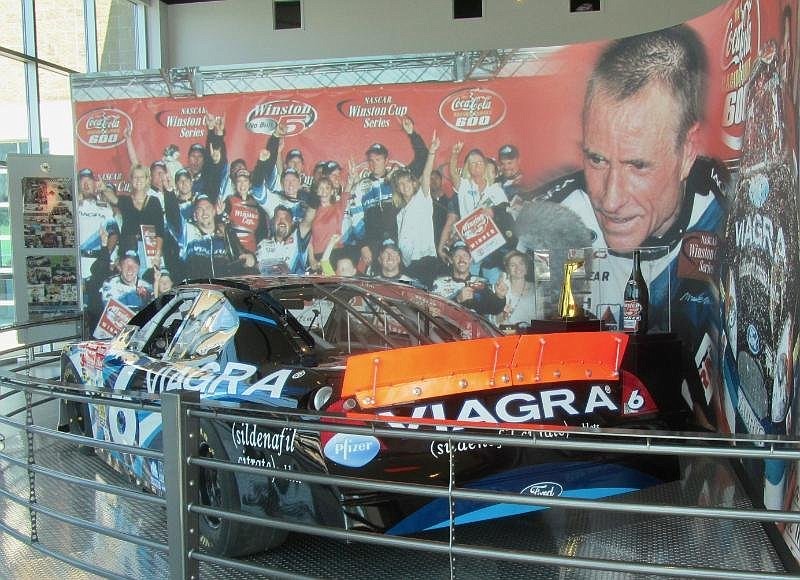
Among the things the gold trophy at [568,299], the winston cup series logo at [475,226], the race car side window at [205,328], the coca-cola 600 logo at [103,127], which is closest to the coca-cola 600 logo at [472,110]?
the winston cup series logo at [475,226]

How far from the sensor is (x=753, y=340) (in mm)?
4039

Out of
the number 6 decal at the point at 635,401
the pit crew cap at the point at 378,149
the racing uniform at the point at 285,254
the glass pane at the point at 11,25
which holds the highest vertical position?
the glass pane at the point at 11,25

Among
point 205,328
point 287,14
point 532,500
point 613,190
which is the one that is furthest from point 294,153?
point 532,500

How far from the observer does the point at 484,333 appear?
158 inches

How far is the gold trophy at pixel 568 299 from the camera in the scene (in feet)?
18.4

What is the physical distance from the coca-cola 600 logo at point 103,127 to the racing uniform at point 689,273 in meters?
4.75

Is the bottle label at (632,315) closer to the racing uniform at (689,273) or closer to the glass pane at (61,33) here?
the racing uniform at (689,273)

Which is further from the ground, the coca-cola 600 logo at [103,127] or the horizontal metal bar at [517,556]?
the coca-cola 600 logo at [103,127]

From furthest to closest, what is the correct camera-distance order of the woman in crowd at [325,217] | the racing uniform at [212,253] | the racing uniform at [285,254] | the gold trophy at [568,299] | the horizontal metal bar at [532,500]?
the racing uniform at [212,253] → the racing uniform at [285,254] → the woman in crowd at [325,217] → the gold trophy at [568,299] → the horizontal metal bar at [532,500]

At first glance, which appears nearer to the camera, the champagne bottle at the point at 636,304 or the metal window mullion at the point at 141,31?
the champagne bottle at the point at 636,304

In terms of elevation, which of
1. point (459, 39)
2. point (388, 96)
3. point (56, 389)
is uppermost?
point (459, 39)

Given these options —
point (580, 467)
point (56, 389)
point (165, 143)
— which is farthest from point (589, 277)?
point (165, 143)

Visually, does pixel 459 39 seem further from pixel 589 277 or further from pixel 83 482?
pixel 83 482

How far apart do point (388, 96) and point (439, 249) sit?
1.47 meters
